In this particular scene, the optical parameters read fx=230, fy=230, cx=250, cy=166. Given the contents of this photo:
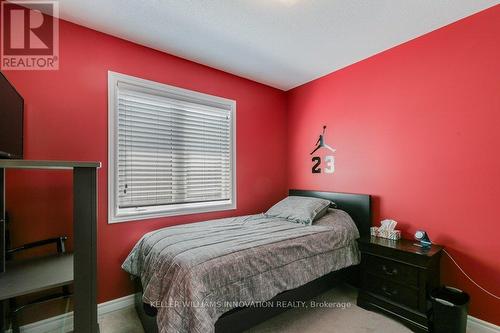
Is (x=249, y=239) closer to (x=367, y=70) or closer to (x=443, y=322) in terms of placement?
(x=443, y=322)

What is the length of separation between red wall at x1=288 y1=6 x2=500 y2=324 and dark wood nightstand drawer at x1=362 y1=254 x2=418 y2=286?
0.43 m

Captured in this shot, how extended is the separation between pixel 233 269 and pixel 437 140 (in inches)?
84.4

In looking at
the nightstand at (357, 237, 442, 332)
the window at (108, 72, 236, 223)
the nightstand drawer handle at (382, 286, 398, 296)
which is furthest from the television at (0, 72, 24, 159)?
the nightstand drawer handle at (382, 286, 398, 296)

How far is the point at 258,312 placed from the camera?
1.71 metres

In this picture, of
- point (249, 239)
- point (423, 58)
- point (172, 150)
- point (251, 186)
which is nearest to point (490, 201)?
point (423, 58)

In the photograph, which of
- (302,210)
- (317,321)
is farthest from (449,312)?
(302,210)

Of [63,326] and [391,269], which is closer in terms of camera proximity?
[63,326]

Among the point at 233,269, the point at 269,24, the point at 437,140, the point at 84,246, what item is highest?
the point at 269,24

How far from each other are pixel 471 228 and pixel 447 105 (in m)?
1.08

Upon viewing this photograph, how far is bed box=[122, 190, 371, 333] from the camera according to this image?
1.39m

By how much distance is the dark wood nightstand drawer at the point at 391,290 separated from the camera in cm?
189

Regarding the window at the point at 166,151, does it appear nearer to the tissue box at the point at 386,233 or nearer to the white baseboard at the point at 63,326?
the white baseboard at the point at 63,326

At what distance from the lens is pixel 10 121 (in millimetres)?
1435

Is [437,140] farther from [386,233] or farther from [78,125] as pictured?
[78,125]
